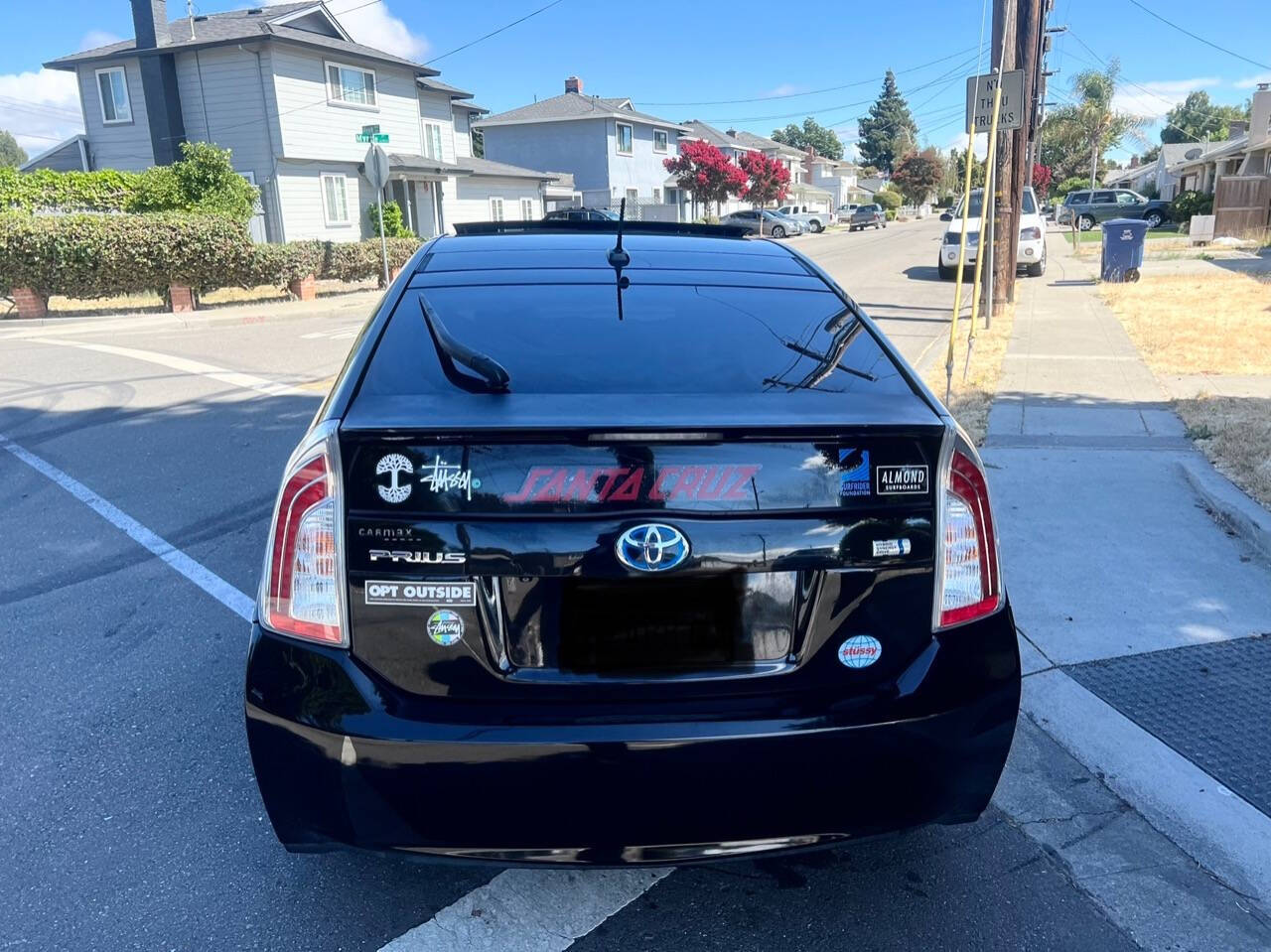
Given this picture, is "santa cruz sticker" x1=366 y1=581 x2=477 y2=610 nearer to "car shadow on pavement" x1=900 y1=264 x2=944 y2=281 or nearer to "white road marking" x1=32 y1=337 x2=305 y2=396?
"white road marking" x1=32 y1=337 x2=305 y2=396

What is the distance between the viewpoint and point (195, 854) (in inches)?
112

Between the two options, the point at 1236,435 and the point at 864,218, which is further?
the point at 864,218

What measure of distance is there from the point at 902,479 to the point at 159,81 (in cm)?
3020

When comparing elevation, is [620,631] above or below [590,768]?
above

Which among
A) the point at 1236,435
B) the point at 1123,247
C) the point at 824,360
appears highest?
the point at 824,360

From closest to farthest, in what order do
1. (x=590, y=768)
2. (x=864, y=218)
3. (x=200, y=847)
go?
(x=590, y=768) < (x=200, y=847) < (x=864, y=218)

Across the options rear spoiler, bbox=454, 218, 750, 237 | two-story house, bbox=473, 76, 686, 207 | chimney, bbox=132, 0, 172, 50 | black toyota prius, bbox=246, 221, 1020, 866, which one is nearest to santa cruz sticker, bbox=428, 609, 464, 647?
black toyota prius, bbox=246, 221, 1020, 866

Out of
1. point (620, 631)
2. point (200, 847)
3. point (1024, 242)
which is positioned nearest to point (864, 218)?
point (1024, 242)

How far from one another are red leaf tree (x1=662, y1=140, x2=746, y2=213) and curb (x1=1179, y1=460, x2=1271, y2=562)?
44.8 m

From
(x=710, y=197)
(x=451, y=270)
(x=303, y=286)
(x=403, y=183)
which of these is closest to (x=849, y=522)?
(x=451, y=270)

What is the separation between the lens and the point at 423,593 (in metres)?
2.18

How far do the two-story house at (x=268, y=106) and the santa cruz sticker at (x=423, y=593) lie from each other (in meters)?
25.0

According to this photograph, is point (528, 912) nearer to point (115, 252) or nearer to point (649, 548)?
point (649, 548)

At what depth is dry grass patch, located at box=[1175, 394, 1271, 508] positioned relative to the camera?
5918 millimetres
